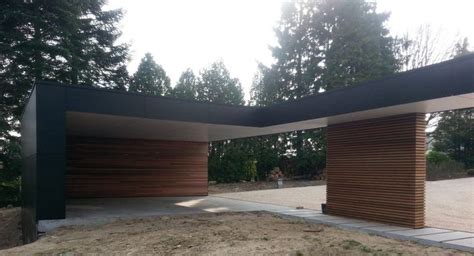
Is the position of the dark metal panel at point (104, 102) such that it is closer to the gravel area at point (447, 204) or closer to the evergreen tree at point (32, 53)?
the gravel area at point (447, 204)

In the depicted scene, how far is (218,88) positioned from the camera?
77.8 feet

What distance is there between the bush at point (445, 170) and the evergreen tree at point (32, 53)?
763 inches

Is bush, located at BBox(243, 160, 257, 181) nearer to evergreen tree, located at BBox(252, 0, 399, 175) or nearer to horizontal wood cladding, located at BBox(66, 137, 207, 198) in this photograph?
evergreen tree, located at BBox(252, 0, 399, 175)

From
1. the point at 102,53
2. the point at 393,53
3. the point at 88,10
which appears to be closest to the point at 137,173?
the point at 102,53

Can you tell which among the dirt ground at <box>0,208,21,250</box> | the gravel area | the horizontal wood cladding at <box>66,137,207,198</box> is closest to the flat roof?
the horizontal wood cladding at <box>66,137,207,198</box>

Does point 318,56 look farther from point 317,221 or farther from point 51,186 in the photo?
point 51,186

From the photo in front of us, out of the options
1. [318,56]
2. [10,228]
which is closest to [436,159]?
[318,56]

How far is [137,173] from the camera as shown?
46.3 ft

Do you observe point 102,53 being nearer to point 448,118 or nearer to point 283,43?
point 283,43

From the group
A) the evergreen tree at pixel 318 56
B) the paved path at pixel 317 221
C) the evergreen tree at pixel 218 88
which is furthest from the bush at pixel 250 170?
the paved path at pixel 317 221

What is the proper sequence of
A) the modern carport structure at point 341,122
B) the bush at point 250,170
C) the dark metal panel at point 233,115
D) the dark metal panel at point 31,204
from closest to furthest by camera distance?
the modern carport structure at point 341,122 < the dark metal panel at point 31,204 < the dark metal panel at point 233,115 < the bush at point 250,170

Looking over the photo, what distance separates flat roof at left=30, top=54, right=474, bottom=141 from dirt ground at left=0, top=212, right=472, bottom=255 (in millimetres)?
2296

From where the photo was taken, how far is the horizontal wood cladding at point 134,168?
43.2 ft

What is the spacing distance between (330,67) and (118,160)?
572 inches
